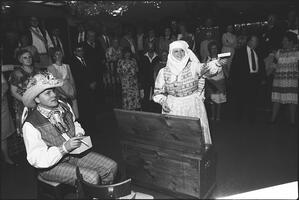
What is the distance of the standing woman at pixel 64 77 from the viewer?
0.74 m

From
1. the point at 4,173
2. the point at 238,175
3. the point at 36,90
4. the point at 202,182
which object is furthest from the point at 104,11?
the point at 4,173

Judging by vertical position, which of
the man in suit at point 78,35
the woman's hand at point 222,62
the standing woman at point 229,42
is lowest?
the woman's hand at point 222,62

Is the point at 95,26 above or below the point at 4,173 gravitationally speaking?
above

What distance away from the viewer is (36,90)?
27.3 inches

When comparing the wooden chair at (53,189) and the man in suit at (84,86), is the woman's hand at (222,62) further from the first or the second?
the wooden chair at (53,189)

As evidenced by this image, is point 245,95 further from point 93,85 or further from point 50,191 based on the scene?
point 50,191

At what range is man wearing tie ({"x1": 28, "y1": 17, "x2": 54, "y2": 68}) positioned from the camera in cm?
91

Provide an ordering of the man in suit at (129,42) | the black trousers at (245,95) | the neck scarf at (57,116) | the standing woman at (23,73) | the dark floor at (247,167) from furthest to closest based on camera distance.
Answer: the dark floor at (247,167) < the man in suit at (129,42) < the black trousers at (245,95) < the standing woman at (23,73) < the neck scarf at (57,116)

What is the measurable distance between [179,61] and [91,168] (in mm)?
438

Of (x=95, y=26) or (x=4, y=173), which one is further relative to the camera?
(x=4, y=173)

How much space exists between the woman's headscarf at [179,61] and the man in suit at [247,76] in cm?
15

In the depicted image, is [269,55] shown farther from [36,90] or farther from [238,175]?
[238,175]

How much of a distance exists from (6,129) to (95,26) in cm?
177

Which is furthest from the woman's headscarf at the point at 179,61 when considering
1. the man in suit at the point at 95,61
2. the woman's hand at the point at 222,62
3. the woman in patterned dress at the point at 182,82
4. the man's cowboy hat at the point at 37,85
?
the man's cowboy hat at the point at 37,85
